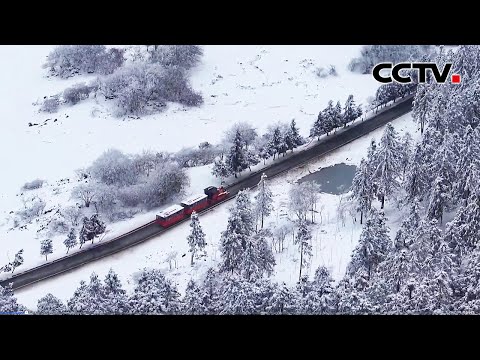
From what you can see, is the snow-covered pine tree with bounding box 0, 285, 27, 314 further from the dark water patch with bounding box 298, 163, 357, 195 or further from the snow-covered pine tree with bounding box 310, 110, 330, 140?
the snow-covered pine tree with bounding box 310, 110, 330, 140

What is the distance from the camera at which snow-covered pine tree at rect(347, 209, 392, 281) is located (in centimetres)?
2948

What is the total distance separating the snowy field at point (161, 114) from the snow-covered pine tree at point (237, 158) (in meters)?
1.54

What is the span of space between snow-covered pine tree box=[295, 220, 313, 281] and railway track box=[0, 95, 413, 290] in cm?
610

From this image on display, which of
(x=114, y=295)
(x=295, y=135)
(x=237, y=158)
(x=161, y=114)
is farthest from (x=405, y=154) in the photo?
(x=114, y=295)

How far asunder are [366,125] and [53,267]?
21906 millimetres

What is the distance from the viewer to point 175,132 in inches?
1604

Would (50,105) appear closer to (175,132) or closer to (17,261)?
(175,132)

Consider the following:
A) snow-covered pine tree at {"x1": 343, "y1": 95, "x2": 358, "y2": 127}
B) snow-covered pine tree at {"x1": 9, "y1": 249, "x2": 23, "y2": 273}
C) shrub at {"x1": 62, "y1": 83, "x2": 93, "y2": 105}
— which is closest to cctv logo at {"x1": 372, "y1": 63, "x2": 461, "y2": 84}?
snow-covered pine tree at {"x1": 343, "y1": 95, "x2": 358, "y2": 127}

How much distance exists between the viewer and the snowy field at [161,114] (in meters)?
37.3

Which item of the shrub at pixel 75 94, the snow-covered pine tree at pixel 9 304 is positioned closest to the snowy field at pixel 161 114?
the shrub at pixel 75 94

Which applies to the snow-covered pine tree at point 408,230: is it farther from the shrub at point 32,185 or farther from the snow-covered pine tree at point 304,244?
the shrub at point 32,185

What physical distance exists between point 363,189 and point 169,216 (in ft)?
35.0

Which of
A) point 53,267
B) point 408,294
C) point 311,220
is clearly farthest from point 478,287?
point 53,267

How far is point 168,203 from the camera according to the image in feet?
115
